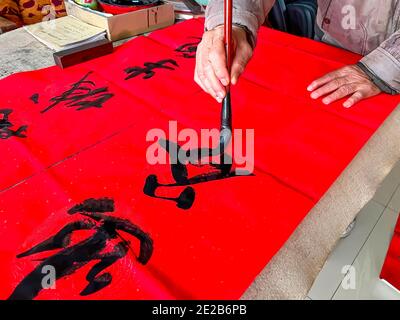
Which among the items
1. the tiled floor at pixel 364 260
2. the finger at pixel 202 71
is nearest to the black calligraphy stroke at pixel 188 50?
the finger at pixel 202 71

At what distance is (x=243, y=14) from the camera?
822 millimetres

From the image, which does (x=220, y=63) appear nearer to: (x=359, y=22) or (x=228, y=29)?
(x=228, y=29)

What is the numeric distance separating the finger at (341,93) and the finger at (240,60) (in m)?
0.23

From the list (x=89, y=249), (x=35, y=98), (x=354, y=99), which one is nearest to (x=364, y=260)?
(x=354, y=99)

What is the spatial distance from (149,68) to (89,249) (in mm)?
634

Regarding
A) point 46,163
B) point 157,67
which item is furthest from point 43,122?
point 157,67

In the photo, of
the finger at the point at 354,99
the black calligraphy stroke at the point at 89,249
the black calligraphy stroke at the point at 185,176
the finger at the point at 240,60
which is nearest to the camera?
the black calligraphy stroke at the point at 89,249

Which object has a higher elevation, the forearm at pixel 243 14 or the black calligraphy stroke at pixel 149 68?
the forearm at pixel 243 14

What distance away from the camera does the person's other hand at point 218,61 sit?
0.67m

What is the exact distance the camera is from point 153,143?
690 millimetres

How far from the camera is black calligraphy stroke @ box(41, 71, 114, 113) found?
2.64 ft

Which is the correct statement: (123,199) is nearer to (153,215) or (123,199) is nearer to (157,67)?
(153,215)

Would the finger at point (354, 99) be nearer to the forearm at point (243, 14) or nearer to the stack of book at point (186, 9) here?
the forearm at point (243, 14)

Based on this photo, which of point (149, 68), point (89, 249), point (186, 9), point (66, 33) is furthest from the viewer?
point (186, 9)
